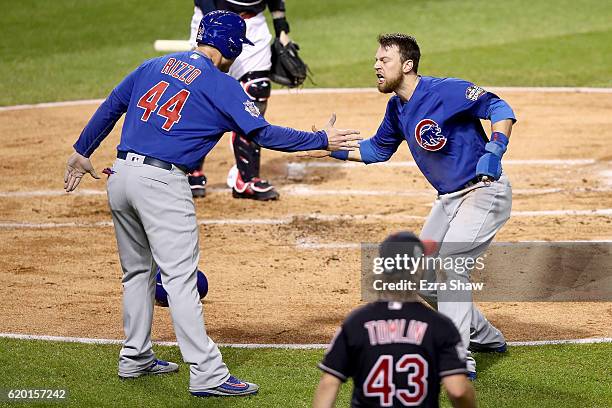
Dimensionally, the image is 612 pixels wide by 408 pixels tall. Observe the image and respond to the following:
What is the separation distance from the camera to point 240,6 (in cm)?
1203

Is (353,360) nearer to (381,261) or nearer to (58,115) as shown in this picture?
(381,261)

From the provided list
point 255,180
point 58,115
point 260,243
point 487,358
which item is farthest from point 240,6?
point 487,358

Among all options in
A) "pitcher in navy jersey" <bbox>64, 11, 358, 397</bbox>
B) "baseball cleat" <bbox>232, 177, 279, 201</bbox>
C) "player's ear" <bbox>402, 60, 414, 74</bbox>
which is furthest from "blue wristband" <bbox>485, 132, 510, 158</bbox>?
"baseball cleat" <bbox>232, 177, 279, 201</bbox>

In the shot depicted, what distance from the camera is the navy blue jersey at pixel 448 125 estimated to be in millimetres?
7500

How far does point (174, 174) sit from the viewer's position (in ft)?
24.2

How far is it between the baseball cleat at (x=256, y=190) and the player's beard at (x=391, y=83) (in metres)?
4.50

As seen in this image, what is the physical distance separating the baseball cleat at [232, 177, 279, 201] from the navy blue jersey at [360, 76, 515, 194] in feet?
14.8

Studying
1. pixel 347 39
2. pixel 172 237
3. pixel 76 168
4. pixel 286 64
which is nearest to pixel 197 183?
pixel 286 64

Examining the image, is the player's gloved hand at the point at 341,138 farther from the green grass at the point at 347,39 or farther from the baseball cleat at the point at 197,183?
the green grass at the point at 347,39

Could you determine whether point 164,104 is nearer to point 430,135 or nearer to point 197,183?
point 430,135

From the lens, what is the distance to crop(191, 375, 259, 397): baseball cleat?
7.23 metres

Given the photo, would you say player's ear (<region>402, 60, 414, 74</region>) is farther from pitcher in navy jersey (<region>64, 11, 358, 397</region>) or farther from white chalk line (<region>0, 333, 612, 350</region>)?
white chalk line (<region>0, 333, 612, 350</region>)

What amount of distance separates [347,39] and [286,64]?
785 cm

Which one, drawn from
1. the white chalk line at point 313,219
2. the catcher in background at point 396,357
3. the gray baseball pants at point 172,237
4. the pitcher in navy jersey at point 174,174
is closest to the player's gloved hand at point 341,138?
the pitcher in navy jersey at point 174,174
